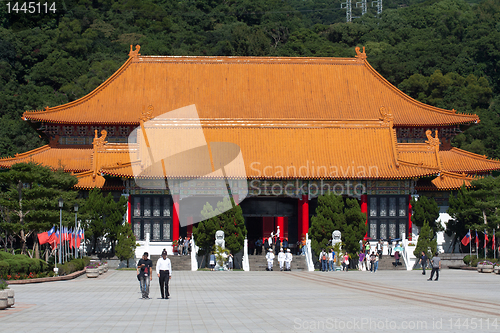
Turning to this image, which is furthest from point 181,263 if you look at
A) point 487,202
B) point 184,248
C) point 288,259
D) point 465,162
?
point 465,162

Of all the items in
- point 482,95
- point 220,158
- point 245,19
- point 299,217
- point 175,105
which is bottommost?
point 299,217

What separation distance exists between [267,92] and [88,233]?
760 inches

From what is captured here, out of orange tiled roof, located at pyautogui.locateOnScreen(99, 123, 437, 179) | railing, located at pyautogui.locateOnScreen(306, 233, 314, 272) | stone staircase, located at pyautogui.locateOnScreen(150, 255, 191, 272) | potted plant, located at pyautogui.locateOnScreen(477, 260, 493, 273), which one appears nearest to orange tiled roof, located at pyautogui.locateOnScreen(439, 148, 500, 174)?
orange tiled roof, located at pyautogui.locateOnScreen(99, 123, 437, 179)

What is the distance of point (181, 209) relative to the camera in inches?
1734

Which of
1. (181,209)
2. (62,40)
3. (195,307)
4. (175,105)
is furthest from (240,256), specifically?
(62,40)

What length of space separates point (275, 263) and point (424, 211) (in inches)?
415

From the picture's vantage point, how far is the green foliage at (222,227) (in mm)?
38188

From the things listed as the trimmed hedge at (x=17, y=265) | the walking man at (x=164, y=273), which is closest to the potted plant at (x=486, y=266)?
the walking man at (x=164, y=273)

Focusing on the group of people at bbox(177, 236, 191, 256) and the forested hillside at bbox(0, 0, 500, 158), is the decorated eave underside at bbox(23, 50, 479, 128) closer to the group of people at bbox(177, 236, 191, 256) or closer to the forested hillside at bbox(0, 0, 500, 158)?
the group of people at bbox(177, 236, 191, 256)

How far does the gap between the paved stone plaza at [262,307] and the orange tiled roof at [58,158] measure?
2021cm

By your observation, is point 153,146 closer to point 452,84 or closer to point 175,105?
point 175,105

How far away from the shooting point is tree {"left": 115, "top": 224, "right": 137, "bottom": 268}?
3903 cm

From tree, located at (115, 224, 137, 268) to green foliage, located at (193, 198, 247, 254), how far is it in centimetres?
364

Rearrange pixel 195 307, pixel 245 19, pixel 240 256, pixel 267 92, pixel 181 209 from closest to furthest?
1. pixel 195 307
2. pixel 240 256
3. pixel 181 209
4. pixel 267 92
5. pixel 245 19
